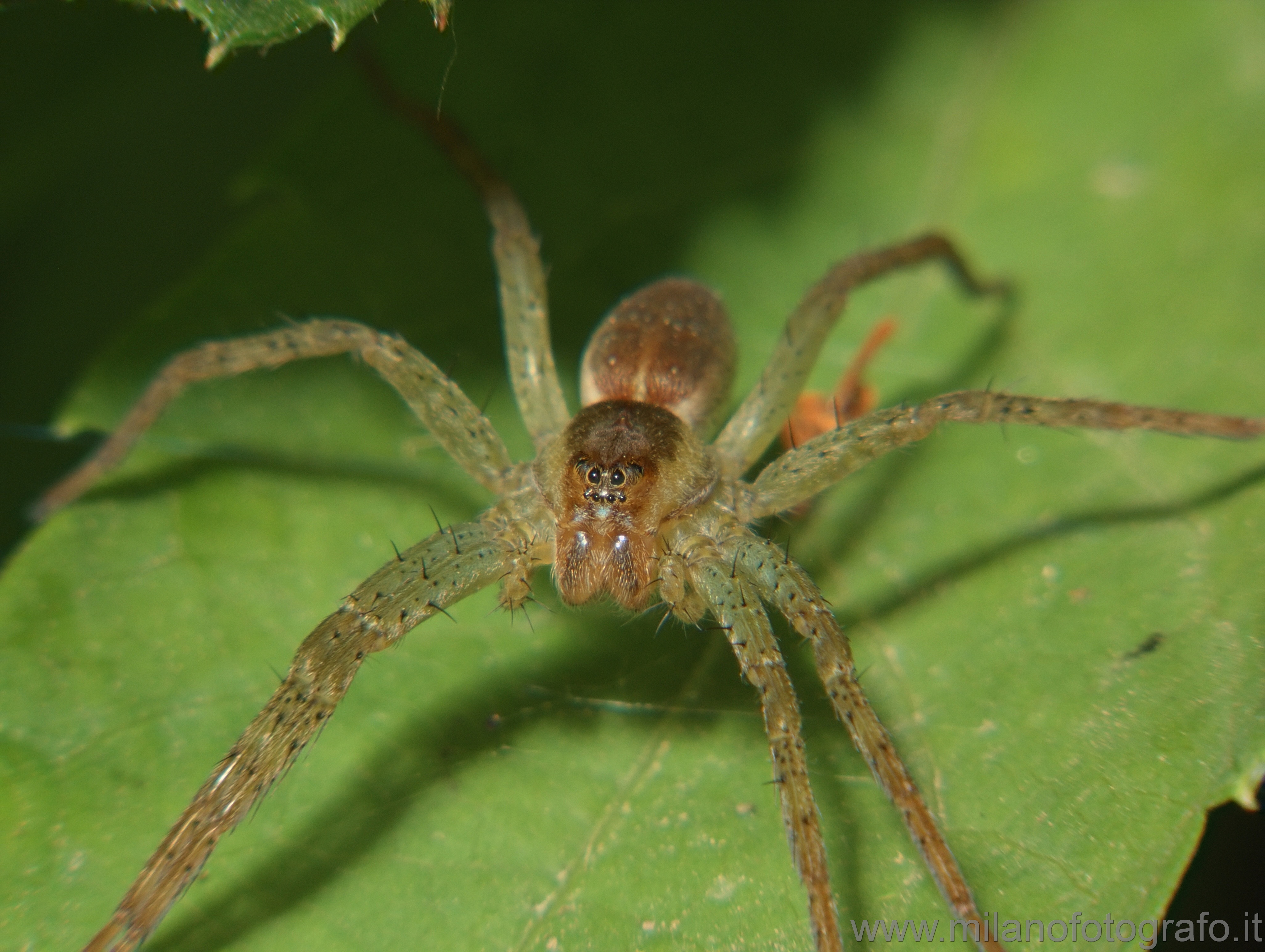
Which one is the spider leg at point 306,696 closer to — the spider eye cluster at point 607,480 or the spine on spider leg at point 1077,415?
the spider eye cluster at point 607,480

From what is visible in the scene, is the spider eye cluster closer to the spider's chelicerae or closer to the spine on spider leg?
the spider's chelicerae

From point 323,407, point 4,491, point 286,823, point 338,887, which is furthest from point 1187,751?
point 4,491

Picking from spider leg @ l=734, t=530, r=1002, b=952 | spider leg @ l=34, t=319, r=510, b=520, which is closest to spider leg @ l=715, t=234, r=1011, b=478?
spider leg @ l=734, t=530, r=1002, b=952

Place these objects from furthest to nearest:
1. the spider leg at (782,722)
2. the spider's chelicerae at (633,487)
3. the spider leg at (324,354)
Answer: the spider leg at (324,354), the spider's chelicerae at (633,487), the spider leg at (782,722)

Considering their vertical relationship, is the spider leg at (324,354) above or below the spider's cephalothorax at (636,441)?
above

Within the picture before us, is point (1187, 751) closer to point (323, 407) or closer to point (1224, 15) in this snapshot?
point (323, 407)

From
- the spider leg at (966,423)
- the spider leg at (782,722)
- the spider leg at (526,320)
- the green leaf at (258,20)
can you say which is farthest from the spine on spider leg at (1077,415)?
the green leaf at (258,20)

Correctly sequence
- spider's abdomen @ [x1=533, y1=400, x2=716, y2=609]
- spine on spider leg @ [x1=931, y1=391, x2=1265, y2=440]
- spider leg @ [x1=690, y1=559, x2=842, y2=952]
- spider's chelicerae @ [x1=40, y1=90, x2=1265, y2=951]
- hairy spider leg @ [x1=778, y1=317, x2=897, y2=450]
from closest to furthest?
spider leg @ [x1=690, y1=559, x2=842, y2=952]
spider's chelicerae @ [x1=40, y1=90, x2=1265, y2=951]
spider's abdomen @ [x1=533, y1=400, x2=716, y2=609]
spine on spider leg @ [x1=931, y1=391, x2=1265, y2=440]
hairy spider leg @ [x1=778, y1=317, x2=897, y2=450]

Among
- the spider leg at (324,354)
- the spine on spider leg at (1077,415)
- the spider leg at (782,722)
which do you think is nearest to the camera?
the spider leg at (782,722)
